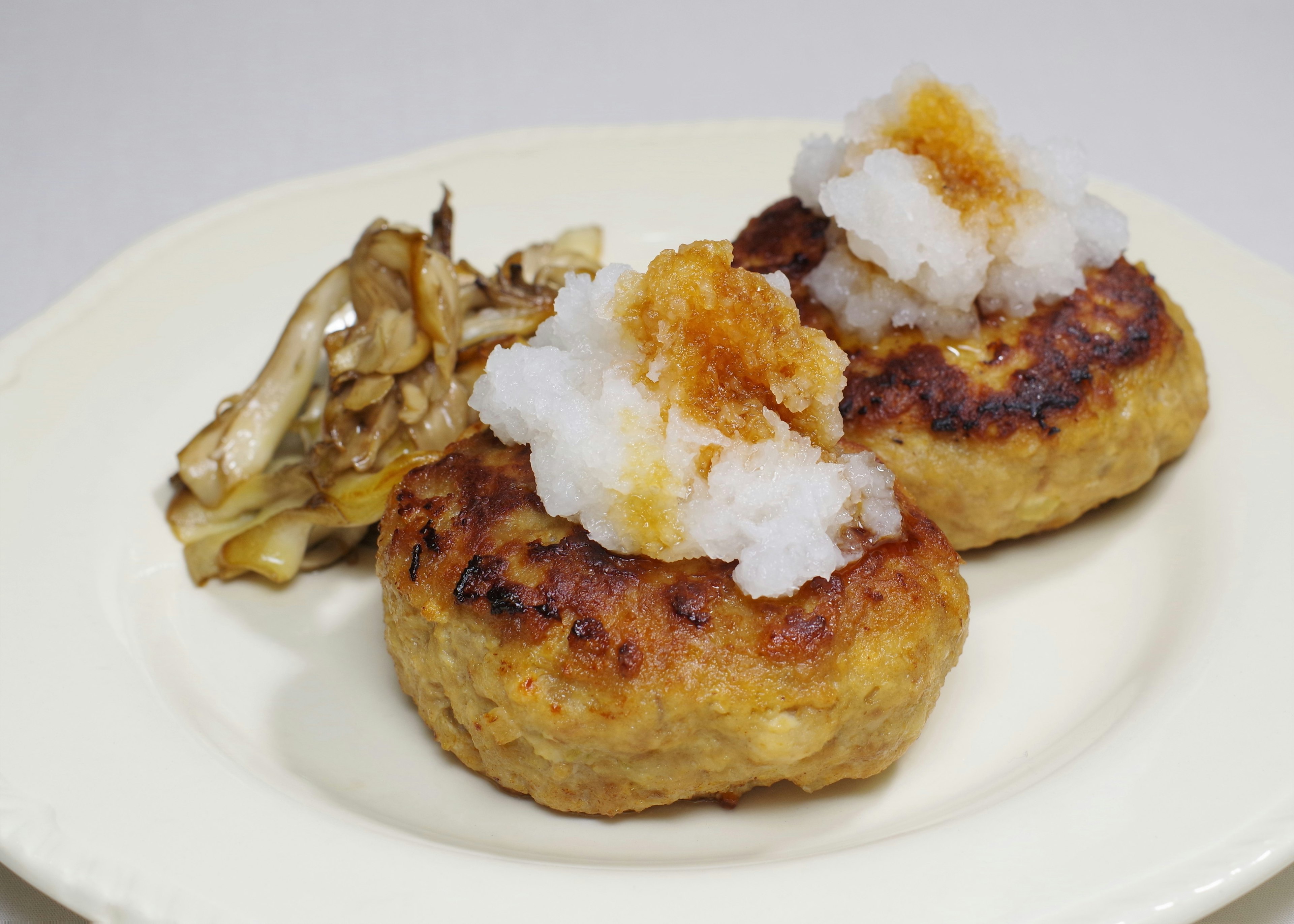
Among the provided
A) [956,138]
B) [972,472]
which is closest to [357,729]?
[972,472]

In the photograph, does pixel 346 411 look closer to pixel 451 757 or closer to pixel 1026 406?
pixel 451 757

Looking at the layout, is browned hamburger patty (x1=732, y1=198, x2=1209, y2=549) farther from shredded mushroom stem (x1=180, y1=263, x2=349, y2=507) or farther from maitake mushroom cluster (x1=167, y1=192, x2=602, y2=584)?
shredded mushroom stem (x1=180, y1=263, x2=349, y2=507)

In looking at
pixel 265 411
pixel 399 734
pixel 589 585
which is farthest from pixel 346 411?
pixel 589 585

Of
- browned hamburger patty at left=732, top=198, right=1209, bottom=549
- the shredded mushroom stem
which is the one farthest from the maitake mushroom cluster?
browned hamburger patty at left=732, top=198, right=1209, bottom=549

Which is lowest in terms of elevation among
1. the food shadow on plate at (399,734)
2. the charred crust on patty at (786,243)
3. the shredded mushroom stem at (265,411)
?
the food shadow on plate at (399,734)

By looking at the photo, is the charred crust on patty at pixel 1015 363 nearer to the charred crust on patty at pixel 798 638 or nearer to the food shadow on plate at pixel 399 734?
the food shadow on plate at pixel 399 734

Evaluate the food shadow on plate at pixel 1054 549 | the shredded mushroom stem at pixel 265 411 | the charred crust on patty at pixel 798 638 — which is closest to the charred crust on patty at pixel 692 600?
the charred crust on patty at pixel 798 638

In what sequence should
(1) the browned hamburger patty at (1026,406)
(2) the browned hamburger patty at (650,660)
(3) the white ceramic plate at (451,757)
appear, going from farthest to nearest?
1. (1) the browned hamburger patty at (1026,406)
2. (2) the browned hamburger patty at (650,660)
3. (3) the white ceramic plate at (451,757)
